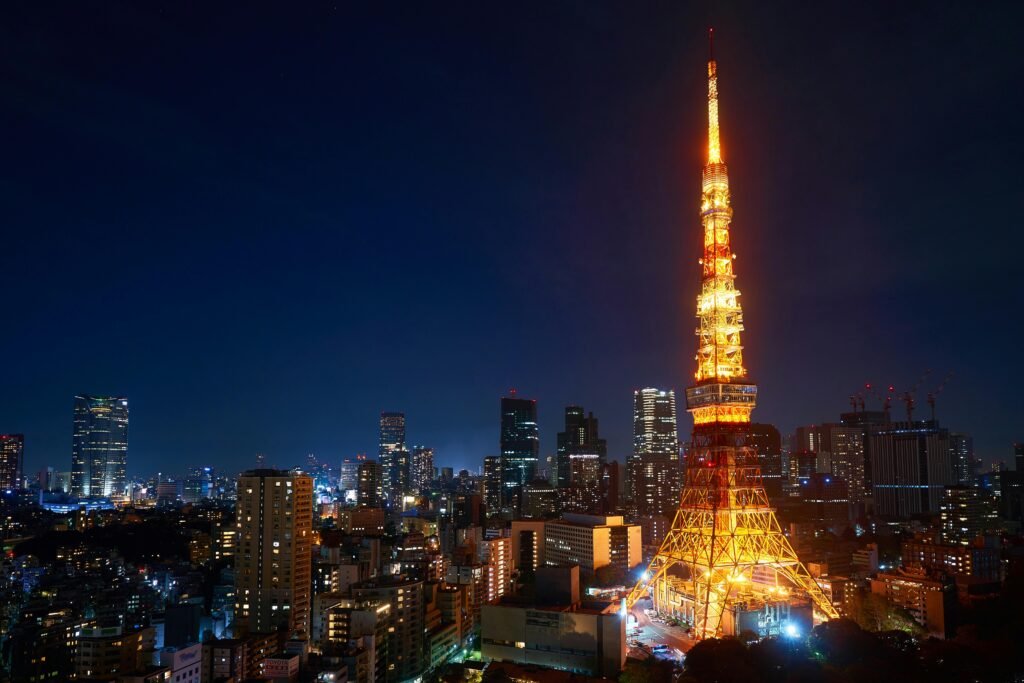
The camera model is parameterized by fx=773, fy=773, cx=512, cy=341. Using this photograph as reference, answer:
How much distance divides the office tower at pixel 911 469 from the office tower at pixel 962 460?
82.1 inches

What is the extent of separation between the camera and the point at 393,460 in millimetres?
110625

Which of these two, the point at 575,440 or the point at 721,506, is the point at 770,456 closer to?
the point at 575,440

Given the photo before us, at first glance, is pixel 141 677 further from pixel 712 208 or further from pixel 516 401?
pixel 516 401

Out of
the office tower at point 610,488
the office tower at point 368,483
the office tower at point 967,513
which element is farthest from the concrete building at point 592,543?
the office tower at point 368,483

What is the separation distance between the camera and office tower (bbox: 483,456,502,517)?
8862cm

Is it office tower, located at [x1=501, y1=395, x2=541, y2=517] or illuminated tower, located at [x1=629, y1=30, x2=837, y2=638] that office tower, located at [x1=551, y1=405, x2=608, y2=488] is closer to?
office tower, located at [x1=501, y1=395, x2=541, y2=517]

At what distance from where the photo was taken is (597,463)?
8756 centimetres

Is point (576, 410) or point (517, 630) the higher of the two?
point (576, 410)

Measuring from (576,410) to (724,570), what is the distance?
76.5m

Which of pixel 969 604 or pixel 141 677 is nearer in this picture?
pixel 141 677

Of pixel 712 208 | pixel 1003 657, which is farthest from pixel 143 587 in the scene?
pixel 1003 657

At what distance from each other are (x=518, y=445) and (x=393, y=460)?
22.2 meters

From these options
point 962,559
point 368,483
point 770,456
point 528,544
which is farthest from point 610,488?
point 962,559

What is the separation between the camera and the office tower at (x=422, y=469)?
113500mm
